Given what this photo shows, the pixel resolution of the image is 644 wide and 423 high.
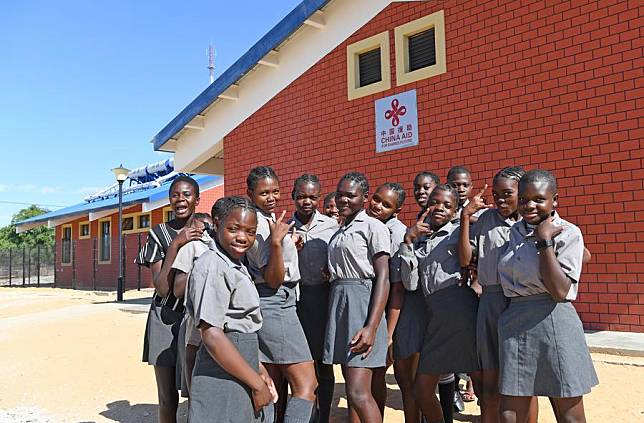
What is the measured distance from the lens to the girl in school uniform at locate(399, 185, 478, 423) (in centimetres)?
340

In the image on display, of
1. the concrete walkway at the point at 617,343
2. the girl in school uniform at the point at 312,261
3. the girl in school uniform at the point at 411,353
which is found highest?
the girl in school uniform at the point at 312,261

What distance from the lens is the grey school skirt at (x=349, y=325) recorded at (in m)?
3.31

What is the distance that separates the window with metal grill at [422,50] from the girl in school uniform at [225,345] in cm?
682

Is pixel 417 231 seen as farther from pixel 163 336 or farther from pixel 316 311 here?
pixel 163 336

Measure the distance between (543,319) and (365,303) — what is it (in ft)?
3.29

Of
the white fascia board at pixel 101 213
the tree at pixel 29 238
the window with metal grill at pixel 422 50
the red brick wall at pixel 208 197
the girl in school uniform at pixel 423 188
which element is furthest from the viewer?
the tree at pixel 29 238

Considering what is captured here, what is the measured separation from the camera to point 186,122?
11.4 meters

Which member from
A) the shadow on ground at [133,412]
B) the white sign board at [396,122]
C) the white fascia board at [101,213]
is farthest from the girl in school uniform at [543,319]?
the white fascia board at [101,213]

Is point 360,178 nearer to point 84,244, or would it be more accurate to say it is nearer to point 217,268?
point 217,268

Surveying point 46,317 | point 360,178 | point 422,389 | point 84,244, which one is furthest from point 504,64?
point 84,244

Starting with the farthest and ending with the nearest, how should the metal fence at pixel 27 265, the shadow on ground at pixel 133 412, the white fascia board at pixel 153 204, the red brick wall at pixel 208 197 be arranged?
the metal fence at pixel 27 265 < the red brick wall at pixel 208 197 < the white fascia board at pixel 153 204 < the shadow on ground at pixel 133 412

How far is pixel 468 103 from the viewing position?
26.5 feet

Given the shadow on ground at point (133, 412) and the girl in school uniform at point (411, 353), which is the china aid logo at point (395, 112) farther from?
the shadow on ground at point (133, 412)

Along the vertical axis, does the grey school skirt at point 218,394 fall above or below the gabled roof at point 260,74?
below
